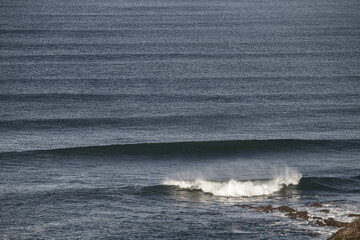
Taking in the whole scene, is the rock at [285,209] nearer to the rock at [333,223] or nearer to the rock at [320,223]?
the rock at [320,223]

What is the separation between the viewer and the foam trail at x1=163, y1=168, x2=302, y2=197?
62375 mm

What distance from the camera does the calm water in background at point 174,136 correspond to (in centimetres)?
5469

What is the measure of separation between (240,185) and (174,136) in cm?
2060

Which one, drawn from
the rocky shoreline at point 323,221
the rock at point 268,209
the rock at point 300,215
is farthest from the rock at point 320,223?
the rock at point 268,209

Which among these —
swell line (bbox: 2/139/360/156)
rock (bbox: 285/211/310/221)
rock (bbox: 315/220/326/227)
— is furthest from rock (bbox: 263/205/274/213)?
swell line (bbox: 2/139/360/156)

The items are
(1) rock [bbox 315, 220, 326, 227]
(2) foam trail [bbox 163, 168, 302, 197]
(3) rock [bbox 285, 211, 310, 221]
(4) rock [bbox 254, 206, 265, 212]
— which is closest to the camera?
(1) rock [bbox 315, 220, 326, 227]

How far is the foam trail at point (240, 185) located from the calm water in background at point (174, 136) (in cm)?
19

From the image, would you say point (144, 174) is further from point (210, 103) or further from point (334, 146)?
point (210, 103)

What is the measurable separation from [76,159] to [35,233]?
→ 887 inches

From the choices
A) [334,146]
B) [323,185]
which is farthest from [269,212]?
[334,146]

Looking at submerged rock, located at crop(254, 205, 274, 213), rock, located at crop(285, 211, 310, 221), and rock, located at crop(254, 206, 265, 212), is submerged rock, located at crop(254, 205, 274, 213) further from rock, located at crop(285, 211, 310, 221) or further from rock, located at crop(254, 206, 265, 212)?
rock, located at crop(285, 211, 310, 221)

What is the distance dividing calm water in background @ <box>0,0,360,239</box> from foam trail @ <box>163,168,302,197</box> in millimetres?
192

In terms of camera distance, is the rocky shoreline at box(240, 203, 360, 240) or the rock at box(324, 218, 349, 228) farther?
the rock at box(324, 218, 349, 228)

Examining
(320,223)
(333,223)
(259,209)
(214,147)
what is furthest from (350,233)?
(214,147)
